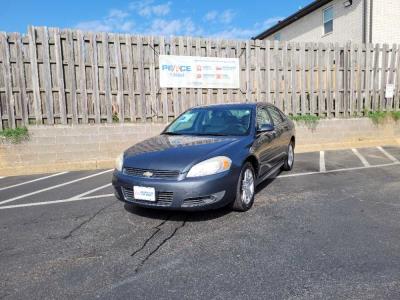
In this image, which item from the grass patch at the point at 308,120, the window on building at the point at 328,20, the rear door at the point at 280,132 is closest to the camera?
the rear door at the point at 280,132

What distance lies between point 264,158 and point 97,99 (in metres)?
5.13

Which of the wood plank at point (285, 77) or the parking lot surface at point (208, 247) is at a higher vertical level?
the wood plank at point (285, 77)

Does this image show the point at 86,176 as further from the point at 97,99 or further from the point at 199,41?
the point at 199,41

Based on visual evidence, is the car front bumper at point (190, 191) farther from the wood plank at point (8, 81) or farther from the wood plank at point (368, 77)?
the wood plank at point (368, 77)

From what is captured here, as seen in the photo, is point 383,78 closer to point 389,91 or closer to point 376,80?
point 376,80

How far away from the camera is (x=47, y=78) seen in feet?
27.1

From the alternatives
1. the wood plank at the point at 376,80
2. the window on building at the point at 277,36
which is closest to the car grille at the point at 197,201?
the wood plank at the point at 376,80

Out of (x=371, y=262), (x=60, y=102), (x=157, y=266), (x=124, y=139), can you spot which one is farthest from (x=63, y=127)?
(x=371, y=262)

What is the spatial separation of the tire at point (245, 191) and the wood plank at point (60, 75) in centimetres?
550

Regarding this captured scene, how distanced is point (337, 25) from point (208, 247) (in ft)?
48.5

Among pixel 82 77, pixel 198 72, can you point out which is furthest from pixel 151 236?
pixel 198 72

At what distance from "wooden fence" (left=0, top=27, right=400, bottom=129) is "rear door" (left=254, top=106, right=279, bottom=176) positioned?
4019 millimetres

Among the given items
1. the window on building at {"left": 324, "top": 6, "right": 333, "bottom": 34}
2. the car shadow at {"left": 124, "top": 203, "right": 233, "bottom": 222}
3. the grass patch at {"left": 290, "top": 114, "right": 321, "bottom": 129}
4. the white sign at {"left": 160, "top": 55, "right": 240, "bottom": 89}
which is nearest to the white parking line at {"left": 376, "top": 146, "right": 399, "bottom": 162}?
the grass patch at {"left": 290, "top": 114, "right": 321, "bottom": 129}

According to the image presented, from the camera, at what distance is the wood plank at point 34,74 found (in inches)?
317
